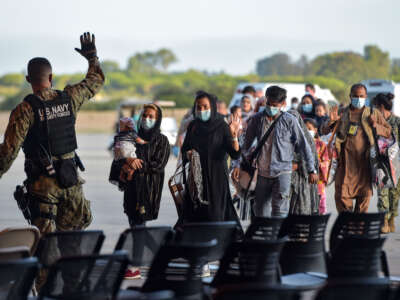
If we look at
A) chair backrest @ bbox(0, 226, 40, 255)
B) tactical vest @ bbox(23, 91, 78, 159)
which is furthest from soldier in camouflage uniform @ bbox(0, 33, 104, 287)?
chair backrest @ bbox(0, 226, 40, 255)

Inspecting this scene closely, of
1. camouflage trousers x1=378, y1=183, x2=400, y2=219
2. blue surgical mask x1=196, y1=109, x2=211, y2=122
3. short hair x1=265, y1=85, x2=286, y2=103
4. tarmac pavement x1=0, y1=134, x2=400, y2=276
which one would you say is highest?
short hair x1=265, y1=85, x2=286, y2=103

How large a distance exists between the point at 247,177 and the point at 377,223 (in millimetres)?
3903

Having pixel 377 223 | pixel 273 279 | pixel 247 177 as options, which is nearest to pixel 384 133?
pixel 247 177

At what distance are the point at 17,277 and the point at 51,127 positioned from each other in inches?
124

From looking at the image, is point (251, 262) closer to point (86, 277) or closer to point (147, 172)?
point (86, 277)

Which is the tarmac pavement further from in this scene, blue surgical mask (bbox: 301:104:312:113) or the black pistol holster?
the black pistol holster

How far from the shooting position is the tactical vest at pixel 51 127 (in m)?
8.41

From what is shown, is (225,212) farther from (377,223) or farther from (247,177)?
(377,223)

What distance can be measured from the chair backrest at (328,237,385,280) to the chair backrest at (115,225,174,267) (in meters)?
1.05

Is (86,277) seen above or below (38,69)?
below

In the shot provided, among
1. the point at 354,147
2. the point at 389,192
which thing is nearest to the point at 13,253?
the point at 354,147

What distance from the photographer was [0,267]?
521 cm

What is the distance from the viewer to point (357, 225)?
24.6ft

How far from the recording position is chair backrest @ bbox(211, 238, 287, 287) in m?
6.09
